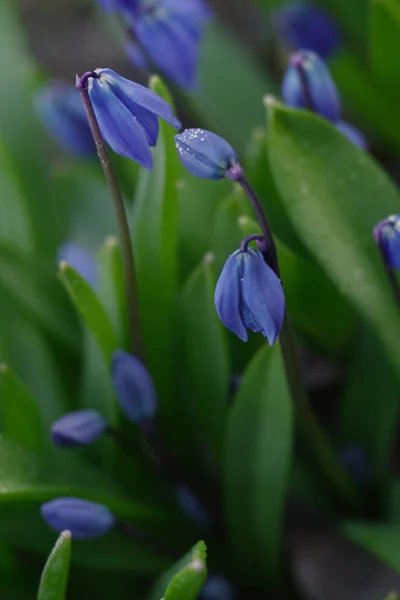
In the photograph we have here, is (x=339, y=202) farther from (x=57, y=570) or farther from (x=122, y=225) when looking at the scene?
(x=57, y=570)

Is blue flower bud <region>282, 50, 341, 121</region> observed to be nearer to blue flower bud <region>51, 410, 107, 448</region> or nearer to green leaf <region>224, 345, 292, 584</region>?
green leaf <region>224, 345, 292, 584</region>

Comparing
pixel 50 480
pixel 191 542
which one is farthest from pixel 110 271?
pixel 191 542

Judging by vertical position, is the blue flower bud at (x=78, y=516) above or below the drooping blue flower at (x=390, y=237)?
below

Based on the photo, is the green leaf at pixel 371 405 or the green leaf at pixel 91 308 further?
the green leaf at pixel 371 405

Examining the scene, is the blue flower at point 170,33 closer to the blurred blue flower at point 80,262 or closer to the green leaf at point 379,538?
the blurred blue flower at point 80,262

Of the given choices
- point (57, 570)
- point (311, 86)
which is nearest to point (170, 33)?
point (311, 86)

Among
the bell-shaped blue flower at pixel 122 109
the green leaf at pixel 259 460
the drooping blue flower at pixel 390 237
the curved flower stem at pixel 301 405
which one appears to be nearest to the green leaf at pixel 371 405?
the curved flower stem at pixel 301 405
